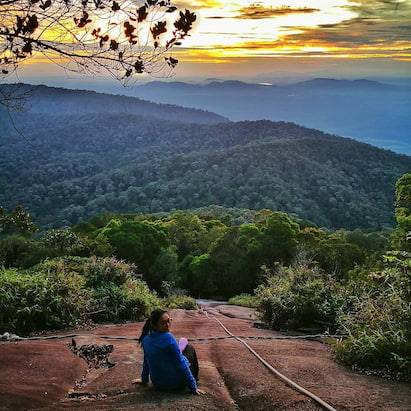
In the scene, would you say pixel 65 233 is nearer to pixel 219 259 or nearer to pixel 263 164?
pixel 219 259

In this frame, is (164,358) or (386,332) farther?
(386,332)

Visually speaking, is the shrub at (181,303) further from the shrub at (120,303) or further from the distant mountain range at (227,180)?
the distant mountain range at (227,180)

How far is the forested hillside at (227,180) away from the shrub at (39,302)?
68.9 meters

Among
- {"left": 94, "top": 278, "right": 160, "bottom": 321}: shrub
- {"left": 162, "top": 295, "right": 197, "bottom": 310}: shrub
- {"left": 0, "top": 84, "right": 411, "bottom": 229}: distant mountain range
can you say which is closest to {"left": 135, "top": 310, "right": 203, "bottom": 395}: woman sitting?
{"left": 94, "top": 278, "right": 160, "bottom": 321}: shrub

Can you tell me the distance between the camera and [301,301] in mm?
11969

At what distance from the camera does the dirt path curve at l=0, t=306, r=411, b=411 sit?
555 cm

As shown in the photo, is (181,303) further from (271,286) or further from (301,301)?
(301,301)

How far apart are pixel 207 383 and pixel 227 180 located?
353 feet

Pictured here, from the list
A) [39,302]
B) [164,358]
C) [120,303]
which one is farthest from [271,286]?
[164,358]

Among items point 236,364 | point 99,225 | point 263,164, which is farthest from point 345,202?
point 236,364

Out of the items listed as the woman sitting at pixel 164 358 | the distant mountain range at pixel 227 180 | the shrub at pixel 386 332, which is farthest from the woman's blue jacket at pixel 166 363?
the distant mountain range at pixel 227 180

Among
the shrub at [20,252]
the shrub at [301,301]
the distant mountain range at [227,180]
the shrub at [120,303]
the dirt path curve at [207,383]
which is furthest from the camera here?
the distant mountain range at [227,180]

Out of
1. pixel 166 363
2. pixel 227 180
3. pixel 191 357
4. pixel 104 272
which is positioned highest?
pixel 166 363

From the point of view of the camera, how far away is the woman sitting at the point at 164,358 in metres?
5.64
